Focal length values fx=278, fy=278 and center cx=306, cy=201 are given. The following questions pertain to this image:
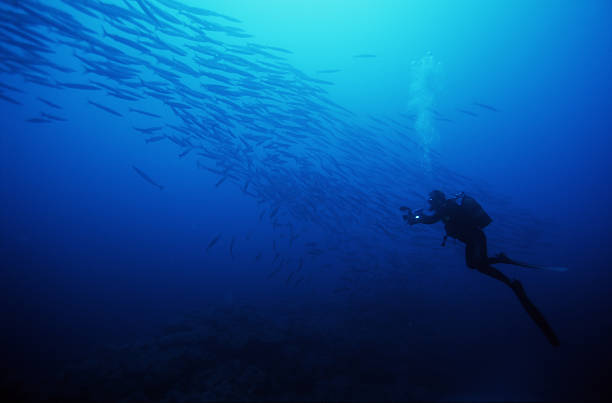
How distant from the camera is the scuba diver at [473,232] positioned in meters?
3.88

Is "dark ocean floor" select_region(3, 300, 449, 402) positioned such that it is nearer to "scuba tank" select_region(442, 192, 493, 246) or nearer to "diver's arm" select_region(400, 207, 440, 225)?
"diver's arm" select_region(400, 207, 440, 225)

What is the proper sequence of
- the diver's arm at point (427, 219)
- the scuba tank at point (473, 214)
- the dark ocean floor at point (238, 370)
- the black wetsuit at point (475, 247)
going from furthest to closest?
the dark ocean floor at point (238, 370) → the diver's arm at point (427, 219) → the scuba tank at point (473, 214) → the black wetsuit at point (475, 247)

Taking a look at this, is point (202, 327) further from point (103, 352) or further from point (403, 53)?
point (403, 53)

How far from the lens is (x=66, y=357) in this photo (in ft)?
34.0

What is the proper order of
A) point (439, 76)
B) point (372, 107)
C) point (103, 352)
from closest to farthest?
point (103, 352) < point (439, 76) < point (372, 107)

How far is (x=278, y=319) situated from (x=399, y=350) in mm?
4360

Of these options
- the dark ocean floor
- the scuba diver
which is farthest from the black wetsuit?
the dark ocean floor

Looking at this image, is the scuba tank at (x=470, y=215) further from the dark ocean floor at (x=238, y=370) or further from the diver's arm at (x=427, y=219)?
the dark ocean floor at (x=238, y=370)

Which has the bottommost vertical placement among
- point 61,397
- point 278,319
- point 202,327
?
point 61,397

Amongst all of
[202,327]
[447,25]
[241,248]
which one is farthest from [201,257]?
[447,25]

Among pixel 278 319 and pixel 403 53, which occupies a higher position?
pixel 403 53

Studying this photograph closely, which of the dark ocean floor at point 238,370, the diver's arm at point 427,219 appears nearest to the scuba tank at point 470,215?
the diver's arm at point 427,219

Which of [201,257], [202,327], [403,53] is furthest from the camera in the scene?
[201,257]

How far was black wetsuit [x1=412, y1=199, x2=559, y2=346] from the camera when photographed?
387 cm
